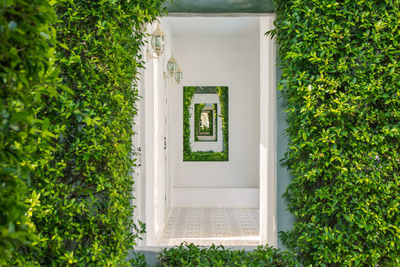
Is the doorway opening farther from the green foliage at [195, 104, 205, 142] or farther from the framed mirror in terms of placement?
the green foliage at [195, 104, 205, 142]

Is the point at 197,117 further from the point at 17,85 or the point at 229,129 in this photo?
the point at 17,85

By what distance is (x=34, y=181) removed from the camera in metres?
1.82

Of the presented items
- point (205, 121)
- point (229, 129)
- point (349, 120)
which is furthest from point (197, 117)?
point (349, 120)

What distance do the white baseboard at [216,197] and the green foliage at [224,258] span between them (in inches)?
162

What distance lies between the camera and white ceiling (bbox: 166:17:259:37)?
600 centimetres

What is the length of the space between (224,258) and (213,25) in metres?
4.69

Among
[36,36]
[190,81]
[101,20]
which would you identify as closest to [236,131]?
[190,81]

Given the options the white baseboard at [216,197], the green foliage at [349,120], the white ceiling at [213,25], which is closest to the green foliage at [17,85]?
the green foliage at [349,120]

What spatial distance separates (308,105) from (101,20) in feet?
4.19

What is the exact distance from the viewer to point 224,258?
252 cm

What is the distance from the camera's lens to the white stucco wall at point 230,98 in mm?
7164

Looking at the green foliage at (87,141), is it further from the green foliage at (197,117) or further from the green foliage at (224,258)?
the green foliage at (197,117)

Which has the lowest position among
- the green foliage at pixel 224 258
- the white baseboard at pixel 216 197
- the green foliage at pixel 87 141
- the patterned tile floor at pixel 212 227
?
the patterned tile floor at pixel 212 227

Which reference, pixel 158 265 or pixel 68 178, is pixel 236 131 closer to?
pixel 158 265
